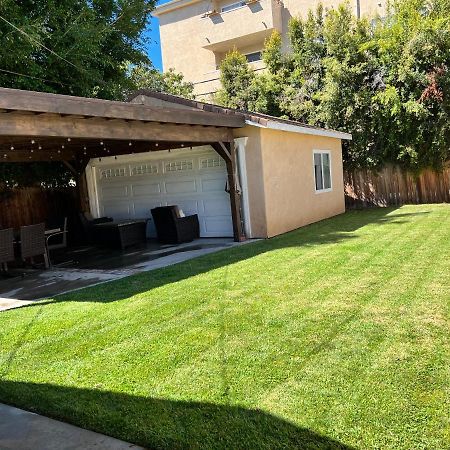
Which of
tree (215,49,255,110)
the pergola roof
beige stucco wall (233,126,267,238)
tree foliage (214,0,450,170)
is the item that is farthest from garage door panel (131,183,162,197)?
tree (215,49,255,110)

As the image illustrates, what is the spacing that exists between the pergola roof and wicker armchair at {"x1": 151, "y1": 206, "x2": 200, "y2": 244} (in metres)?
2.24

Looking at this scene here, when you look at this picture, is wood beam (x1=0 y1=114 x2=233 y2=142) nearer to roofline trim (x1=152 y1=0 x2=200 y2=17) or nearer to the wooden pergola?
the wooden pergola

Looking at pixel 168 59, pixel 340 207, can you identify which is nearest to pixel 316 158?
pixel 340 207

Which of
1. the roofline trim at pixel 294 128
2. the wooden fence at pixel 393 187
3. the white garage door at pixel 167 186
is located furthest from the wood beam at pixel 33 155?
the wooden fence at pixel 393 187

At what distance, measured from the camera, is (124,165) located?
1364 cm

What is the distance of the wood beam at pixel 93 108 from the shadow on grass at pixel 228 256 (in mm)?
2558

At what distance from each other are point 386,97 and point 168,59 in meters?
15.4

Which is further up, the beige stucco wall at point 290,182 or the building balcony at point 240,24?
the building balcony at point 240,24

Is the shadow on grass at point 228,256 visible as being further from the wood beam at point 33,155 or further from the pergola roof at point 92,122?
the wood beam at point 33,155

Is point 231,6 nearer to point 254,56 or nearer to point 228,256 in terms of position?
point 254,56

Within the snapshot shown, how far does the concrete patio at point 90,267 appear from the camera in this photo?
7.01 m

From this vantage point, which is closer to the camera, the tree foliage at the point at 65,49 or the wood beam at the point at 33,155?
the wood beam at the point at 33,155

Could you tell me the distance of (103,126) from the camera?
7.17 metres

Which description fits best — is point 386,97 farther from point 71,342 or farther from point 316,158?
point 71,342
